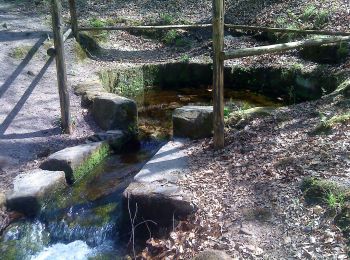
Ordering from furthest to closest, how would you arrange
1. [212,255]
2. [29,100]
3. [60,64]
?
[29,100]
[60,64]
[212,255]

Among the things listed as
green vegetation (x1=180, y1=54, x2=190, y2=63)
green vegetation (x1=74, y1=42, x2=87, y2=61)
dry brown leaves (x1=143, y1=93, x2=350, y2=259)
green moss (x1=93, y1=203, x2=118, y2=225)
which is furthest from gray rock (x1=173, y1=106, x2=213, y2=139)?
green vegetation (x1=74, y1=42, x2=87, y2=61)

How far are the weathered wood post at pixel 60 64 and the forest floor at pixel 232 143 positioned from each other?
0.88 feet

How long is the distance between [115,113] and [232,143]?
2313mm

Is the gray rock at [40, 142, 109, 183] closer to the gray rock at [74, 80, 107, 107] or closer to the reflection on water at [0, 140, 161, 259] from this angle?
the reflection on water at [0, 140, 161, 259]

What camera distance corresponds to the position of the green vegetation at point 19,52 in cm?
990

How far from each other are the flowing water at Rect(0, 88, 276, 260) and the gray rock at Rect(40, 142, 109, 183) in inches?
4.8

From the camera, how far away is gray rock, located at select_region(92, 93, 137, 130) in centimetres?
766

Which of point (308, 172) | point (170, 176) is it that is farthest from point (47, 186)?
point (308, 172)

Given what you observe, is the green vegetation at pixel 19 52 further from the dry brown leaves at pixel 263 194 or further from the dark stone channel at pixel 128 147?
the dry brown leaves at pixel 263 194

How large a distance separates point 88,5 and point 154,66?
457 centimetres

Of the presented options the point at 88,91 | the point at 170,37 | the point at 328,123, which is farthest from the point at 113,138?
the point at 170,37

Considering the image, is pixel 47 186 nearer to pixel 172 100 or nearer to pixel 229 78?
pixel 172 100

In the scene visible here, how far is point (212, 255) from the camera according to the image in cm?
405

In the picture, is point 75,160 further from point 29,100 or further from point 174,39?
point 174,39
